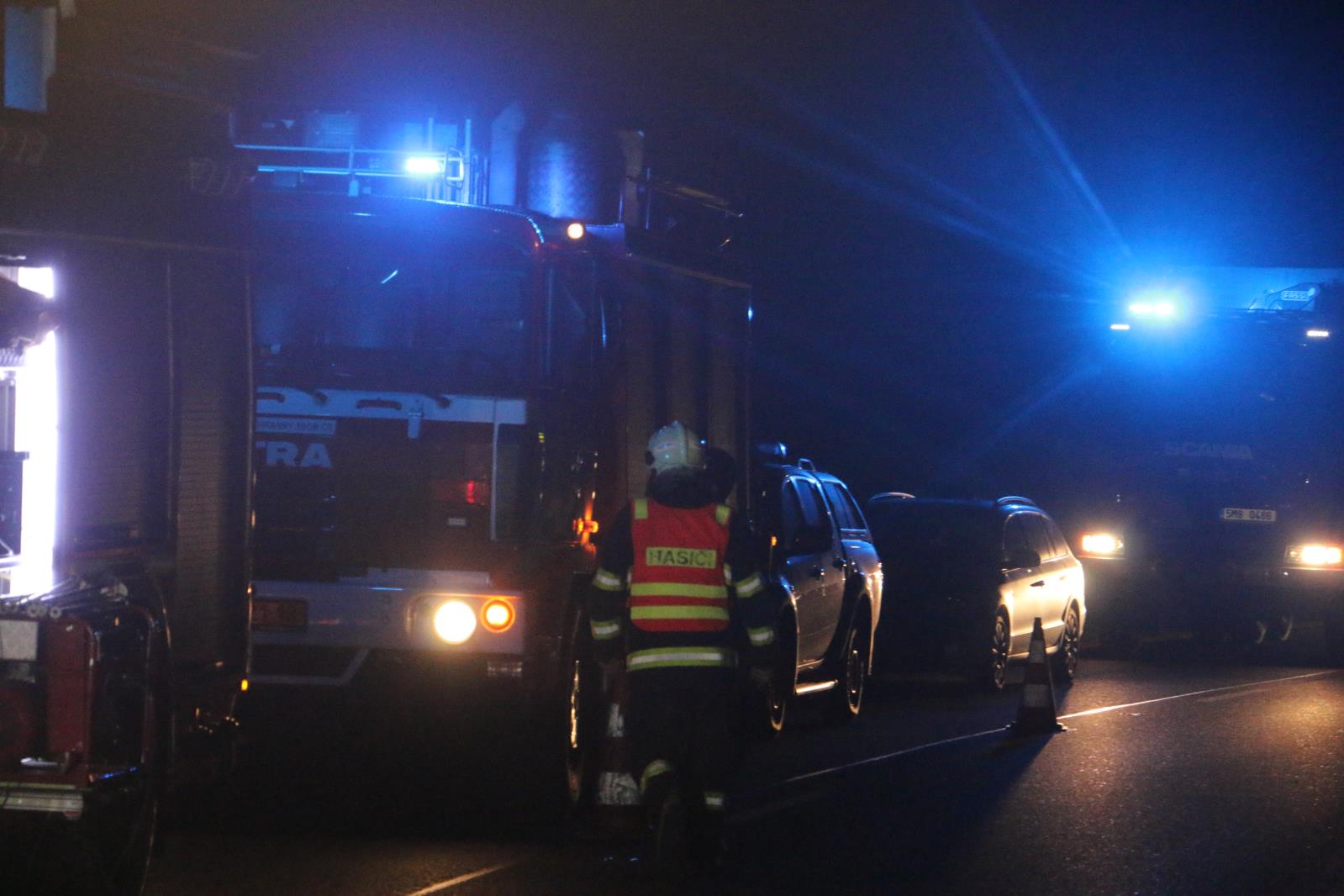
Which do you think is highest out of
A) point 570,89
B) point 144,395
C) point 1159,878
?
point 570,89

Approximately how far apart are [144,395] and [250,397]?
0.64 meters

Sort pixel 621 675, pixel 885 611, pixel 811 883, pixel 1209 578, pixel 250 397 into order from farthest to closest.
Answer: pixel 1209 578, pixel 885 611, pixel 621 675, pixel 811 883, pixel 250 397

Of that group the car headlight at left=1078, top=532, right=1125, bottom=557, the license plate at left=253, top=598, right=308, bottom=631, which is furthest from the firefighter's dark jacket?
the car headlight at left=1078, top=532, right=1125, bottom=557

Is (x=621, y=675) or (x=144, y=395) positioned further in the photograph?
(x=621, y=675)

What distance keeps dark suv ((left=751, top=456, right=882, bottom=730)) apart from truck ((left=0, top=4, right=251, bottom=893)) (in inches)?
195

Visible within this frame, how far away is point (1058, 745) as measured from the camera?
11.9 m

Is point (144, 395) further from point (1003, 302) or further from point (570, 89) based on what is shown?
point (1003, 302)

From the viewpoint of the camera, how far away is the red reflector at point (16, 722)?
5.40 meters

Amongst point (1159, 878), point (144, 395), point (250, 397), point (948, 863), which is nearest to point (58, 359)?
point (144, 395)

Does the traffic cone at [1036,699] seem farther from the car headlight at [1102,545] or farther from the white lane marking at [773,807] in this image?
the car headlight at [1102,545]

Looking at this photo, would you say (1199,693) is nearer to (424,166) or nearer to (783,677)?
(783,677)

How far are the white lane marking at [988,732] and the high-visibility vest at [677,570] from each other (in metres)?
2.70

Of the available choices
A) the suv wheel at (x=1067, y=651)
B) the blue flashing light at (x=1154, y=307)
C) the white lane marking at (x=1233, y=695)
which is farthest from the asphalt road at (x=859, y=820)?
the blue flashing light at (x=1154, y=307)

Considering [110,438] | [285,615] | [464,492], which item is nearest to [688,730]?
[464,492]
